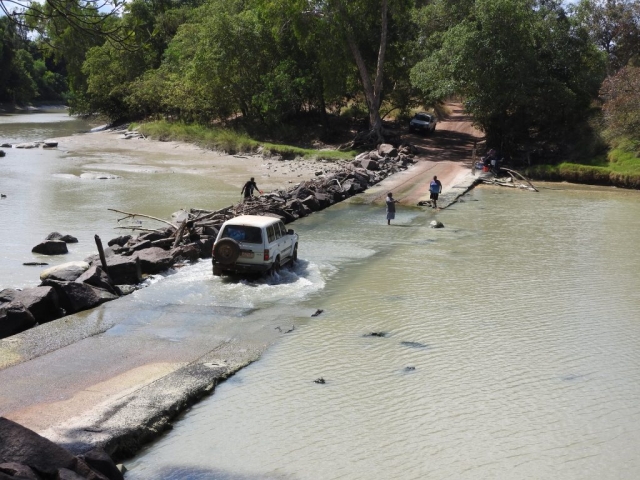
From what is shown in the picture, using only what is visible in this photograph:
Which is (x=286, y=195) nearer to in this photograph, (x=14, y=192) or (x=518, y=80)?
(x=14, y=192)

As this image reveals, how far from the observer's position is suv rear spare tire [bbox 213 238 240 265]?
19.9 metres

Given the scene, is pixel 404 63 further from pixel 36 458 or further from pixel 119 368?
pixel 36 458

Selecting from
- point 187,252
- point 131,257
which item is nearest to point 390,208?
point 187,252

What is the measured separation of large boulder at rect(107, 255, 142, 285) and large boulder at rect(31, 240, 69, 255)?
Result: 4417 millimetres

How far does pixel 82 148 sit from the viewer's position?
2445 inches

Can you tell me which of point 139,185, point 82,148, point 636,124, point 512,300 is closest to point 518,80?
point 636,124

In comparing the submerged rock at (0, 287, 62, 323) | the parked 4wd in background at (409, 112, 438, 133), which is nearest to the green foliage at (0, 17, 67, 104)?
the parked 4wd in background at (409, 112, 438, 133)

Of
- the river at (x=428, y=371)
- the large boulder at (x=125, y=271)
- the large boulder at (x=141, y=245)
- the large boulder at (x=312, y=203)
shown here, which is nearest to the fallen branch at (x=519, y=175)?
the river at (x=428, y=371)

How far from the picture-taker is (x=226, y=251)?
20.0 m

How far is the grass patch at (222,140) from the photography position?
52.8 m

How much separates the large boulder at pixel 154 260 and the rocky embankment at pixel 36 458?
41.4 feet

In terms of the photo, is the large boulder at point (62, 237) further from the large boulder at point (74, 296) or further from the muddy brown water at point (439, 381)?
the muddy brown water at point (439, 381)

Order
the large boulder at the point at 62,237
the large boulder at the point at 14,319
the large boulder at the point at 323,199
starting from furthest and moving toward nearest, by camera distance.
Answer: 1. the large boulder at the point at 323,199
2. the large boulder at the point at 62,237
3. the large boulder at the point at 14,319

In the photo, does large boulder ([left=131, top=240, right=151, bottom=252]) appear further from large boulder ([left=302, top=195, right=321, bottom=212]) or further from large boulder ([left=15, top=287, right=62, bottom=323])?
large boulder ([left=302, top=195, right=321, bottom=212])
